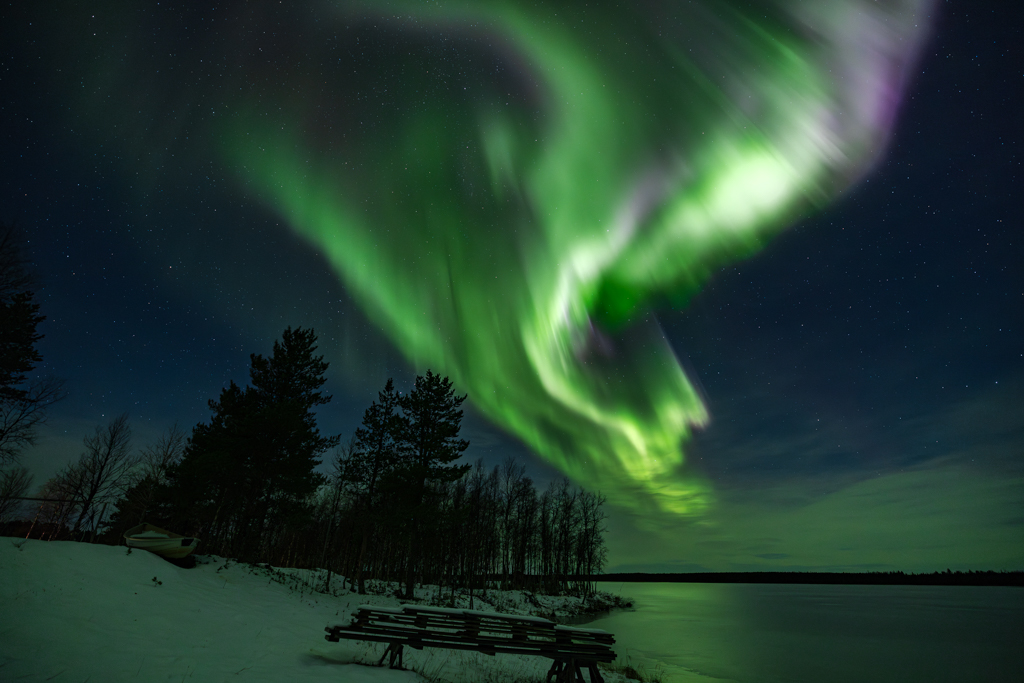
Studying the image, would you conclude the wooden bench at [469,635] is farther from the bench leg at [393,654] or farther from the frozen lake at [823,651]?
the frozen lake at [823,651]

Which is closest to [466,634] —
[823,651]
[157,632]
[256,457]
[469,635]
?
[469,635]

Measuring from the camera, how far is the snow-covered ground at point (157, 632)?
746 cm

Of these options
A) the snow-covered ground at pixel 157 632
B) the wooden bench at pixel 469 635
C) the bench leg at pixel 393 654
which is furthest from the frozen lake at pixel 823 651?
the bench leg at pixel 393 654

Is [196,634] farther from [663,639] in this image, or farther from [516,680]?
[663,639]

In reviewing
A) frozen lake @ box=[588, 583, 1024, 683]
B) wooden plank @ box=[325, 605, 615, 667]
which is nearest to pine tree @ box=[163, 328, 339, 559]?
wooden plank @ box=[325, 605, 615, 667]

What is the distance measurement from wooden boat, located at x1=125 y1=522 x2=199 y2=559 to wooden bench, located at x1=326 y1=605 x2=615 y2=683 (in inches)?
442

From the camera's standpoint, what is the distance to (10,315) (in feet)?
61.1

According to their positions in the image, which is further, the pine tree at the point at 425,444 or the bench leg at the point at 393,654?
the pine tree at the point at 425,444

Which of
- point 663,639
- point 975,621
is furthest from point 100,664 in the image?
point 975,621

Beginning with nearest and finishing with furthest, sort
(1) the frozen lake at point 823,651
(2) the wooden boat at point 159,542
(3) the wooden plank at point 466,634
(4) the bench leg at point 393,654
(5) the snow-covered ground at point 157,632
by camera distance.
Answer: (5) the snow-covered ground at point 157,632, (3) the wooden plank at point 466,634, (4) the bench leg at point 393,654, (2) the wooden boat at point 159,542, (1) the frozen lake at point 823,651

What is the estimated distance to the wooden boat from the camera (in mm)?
16906

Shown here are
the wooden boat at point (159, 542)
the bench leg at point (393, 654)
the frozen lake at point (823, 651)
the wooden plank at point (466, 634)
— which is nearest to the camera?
the wooden plank at point (466, 634)

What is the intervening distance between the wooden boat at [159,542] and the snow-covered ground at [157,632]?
4.05 ft

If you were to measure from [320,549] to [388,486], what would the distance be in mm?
47588
